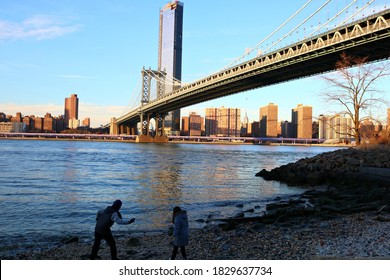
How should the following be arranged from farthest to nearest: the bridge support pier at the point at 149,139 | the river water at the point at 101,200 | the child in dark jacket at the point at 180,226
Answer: the bridge support pier at the point at 149,139, the river water at the point at 101,200, the child in dark jacket at the point at 180,226

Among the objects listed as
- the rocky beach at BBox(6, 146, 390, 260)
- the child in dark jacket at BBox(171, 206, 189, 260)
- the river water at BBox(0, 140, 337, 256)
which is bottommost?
the river water at BBox(0, 140, 337, 256)

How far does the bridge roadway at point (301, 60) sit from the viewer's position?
3212 cm

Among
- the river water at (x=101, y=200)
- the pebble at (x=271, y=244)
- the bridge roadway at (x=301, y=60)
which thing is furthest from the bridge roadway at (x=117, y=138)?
the pebble at (x=271, y=244)

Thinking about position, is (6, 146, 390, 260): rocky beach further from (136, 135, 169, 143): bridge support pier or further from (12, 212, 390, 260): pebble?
(136, 135, 169, 143): bridge support pier

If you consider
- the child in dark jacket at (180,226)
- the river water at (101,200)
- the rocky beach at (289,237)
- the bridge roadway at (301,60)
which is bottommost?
the river water at (101,200)

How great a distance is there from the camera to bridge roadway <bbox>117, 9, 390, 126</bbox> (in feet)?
105

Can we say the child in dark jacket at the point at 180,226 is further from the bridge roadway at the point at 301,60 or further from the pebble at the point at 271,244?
the bridge roadway at the point at 301,60

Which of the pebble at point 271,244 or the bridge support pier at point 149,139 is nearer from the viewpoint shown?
the pebble at point 271,244

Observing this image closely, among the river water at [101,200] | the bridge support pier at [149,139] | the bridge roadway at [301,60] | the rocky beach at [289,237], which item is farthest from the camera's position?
the bridge support pier at [149,139]

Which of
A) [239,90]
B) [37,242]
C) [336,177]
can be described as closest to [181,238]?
[37,242]

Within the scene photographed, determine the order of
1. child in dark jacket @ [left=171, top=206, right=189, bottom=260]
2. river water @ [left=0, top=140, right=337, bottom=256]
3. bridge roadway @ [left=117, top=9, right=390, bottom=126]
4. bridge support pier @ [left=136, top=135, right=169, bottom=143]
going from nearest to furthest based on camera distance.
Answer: child in dark jacket @ [left=171, top=206, right=189, bottom=260] → river water @ [left=0, top=140, right=337, bottom=256] → bridge roadway @ [left=117, top=9, right=390, bottom=126] → bridge support pier @ [left=136, top=135, right=169, bottom=143]

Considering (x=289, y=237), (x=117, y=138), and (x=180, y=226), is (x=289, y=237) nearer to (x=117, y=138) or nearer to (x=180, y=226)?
(x=180, y=226)

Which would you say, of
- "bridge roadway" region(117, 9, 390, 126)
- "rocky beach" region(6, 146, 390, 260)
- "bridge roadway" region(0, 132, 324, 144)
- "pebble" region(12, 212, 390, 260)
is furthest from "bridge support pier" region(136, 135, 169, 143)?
"pebble" region(12, 212, 390, 260)

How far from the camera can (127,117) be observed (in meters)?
102
